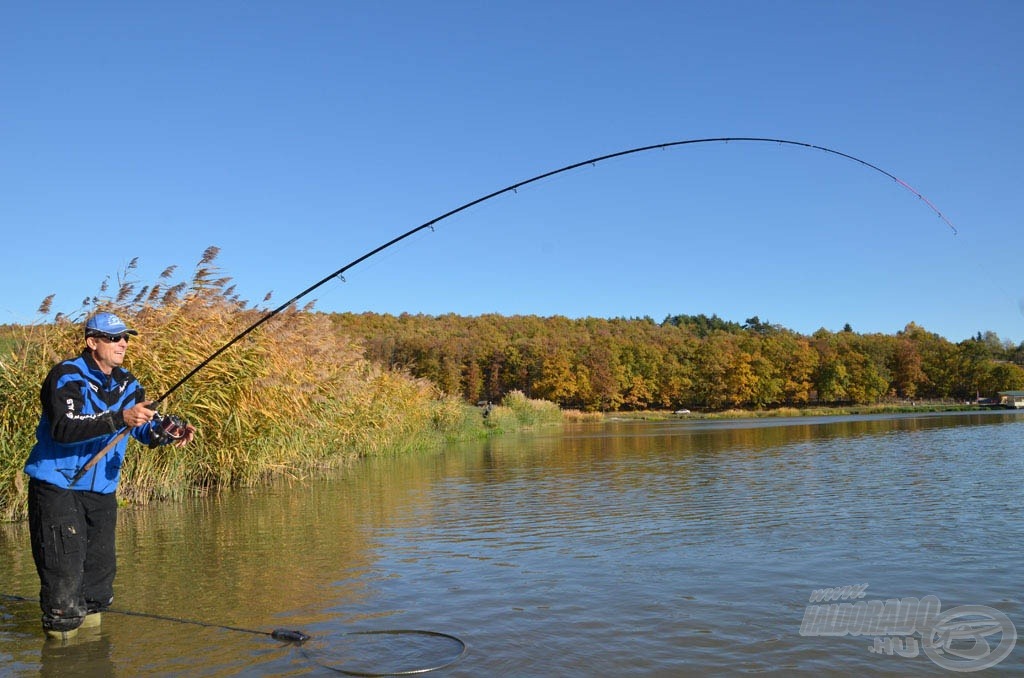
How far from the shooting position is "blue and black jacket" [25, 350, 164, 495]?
5039 millimetres

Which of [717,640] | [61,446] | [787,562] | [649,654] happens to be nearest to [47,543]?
[61,446]

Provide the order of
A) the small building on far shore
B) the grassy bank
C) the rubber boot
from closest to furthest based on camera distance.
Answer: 1. the rubber boot
2. the grassy bank
3. the small building on far shore

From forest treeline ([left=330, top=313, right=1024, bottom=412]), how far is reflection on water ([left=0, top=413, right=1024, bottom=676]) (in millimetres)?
76016

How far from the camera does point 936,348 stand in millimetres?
96938

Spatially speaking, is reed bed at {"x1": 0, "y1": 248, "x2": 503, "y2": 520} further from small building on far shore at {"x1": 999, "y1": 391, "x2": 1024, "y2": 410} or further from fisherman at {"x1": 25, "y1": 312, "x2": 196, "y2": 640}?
small building on far shore at {"x1": 999, "y1": 391, "x2": 1024, "y2": 410}

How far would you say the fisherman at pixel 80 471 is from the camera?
512 cm

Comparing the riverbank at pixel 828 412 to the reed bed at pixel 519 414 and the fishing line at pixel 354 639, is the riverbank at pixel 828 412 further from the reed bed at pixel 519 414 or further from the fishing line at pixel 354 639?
the fishing line at pixel 354 639

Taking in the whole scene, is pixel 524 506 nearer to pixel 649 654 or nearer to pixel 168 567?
pixel 168 567

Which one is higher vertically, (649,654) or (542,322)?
(542,322)

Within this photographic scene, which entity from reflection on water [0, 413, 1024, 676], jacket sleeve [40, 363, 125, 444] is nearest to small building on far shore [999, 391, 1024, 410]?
reflection on water [0, 413, 1024, 676]

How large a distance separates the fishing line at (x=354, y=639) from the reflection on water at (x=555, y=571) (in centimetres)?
7

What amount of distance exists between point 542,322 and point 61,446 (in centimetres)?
14219

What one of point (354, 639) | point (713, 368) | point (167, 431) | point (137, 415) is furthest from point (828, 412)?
point (137, 415)

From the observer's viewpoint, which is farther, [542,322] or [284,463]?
[542,322]
